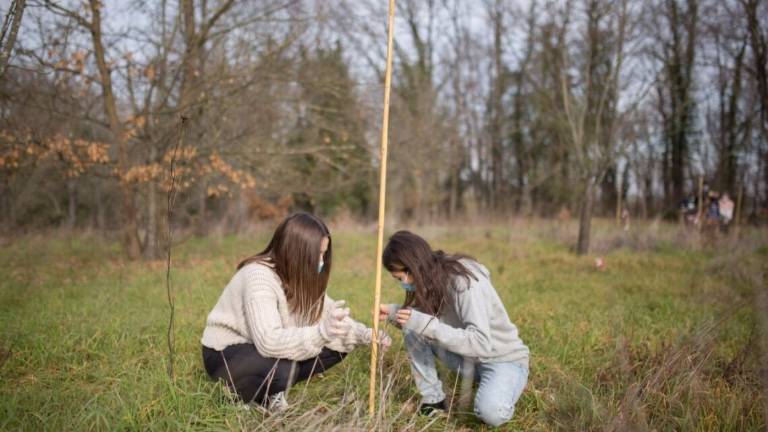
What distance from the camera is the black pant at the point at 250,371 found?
7.83 ft

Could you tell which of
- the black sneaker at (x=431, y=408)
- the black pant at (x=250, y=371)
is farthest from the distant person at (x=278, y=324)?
the black sneaker at (x=431, y=408)

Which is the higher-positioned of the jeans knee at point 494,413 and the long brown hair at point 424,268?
the long brown hair at point 424,268

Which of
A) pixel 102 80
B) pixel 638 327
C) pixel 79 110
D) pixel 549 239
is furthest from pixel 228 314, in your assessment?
pixel 549 239

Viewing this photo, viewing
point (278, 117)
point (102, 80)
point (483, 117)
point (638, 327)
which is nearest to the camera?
point (638, 327)

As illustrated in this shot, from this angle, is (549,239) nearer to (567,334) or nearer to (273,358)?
(567,334)

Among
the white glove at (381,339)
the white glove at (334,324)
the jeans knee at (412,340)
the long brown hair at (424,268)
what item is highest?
the long brown hair at (424,268)

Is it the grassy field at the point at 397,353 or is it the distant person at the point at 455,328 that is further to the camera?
the distant person at the point at 455,328

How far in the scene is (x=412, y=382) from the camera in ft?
9.43

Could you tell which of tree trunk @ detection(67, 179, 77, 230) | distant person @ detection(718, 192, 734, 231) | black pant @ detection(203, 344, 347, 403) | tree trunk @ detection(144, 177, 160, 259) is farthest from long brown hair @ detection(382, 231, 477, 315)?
tree trunk @ detection(67, 179, 77, 230)

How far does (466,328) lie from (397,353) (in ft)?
1.66

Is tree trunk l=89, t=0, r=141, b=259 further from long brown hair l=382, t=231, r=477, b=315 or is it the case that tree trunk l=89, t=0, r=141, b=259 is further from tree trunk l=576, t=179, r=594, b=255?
tree trunk l=576, t=179, r=594, b=255

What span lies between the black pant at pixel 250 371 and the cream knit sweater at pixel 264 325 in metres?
0.04

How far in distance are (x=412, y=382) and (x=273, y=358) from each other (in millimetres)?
844

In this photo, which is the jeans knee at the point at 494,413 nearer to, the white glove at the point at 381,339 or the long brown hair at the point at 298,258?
the white glove at the point at 381,339
